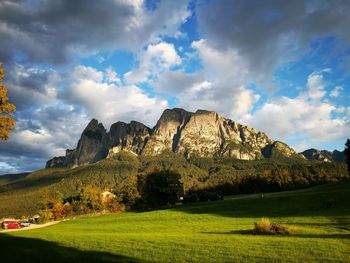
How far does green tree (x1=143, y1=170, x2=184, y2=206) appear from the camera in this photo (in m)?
87.0

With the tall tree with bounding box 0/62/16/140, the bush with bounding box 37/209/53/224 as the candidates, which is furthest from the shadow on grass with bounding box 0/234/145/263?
the bush with bounding box 37/209/53/224

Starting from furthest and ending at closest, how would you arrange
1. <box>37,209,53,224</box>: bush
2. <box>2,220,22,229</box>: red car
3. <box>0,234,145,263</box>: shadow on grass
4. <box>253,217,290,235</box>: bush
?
<box>37,209,53,224</box>: bush
<box>2,220,22,229</box>: red car
<box>253,217,290,235</box>: bush
<box>0,234,145,263</box>: shadow on grass

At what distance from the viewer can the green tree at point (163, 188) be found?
8700cm

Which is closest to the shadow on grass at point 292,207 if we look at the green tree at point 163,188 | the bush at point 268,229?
the bush at point 268,229

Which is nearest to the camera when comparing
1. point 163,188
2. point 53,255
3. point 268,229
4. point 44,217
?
point 53,255

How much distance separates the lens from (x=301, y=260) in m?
14.3

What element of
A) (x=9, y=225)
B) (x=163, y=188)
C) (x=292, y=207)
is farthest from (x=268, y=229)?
(x=163, y=188)

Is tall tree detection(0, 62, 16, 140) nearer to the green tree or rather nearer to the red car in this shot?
the red car

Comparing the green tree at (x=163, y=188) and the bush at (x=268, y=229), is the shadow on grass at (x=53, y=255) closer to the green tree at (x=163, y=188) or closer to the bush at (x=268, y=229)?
the bush at (x=268, y=229)

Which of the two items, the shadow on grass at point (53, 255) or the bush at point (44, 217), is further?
the bush at point (44, 217)

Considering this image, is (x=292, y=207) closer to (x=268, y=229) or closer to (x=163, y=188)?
(x=268, y=229)

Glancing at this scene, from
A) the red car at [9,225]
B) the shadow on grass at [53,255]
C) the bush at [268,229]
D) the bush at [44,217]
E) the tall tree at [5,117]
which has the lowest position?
the shadow on grass at [53,255]

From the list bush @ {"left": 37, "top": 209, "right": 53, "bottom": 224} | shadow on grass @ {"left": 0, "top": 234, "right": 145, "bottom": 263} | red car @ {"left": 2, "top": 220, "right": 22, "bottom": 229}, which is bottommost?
shadow on grass @ {"left": 0, "top": 234, "right": 145, "bottom": 263}

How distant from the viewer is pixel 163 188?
86438 mm
